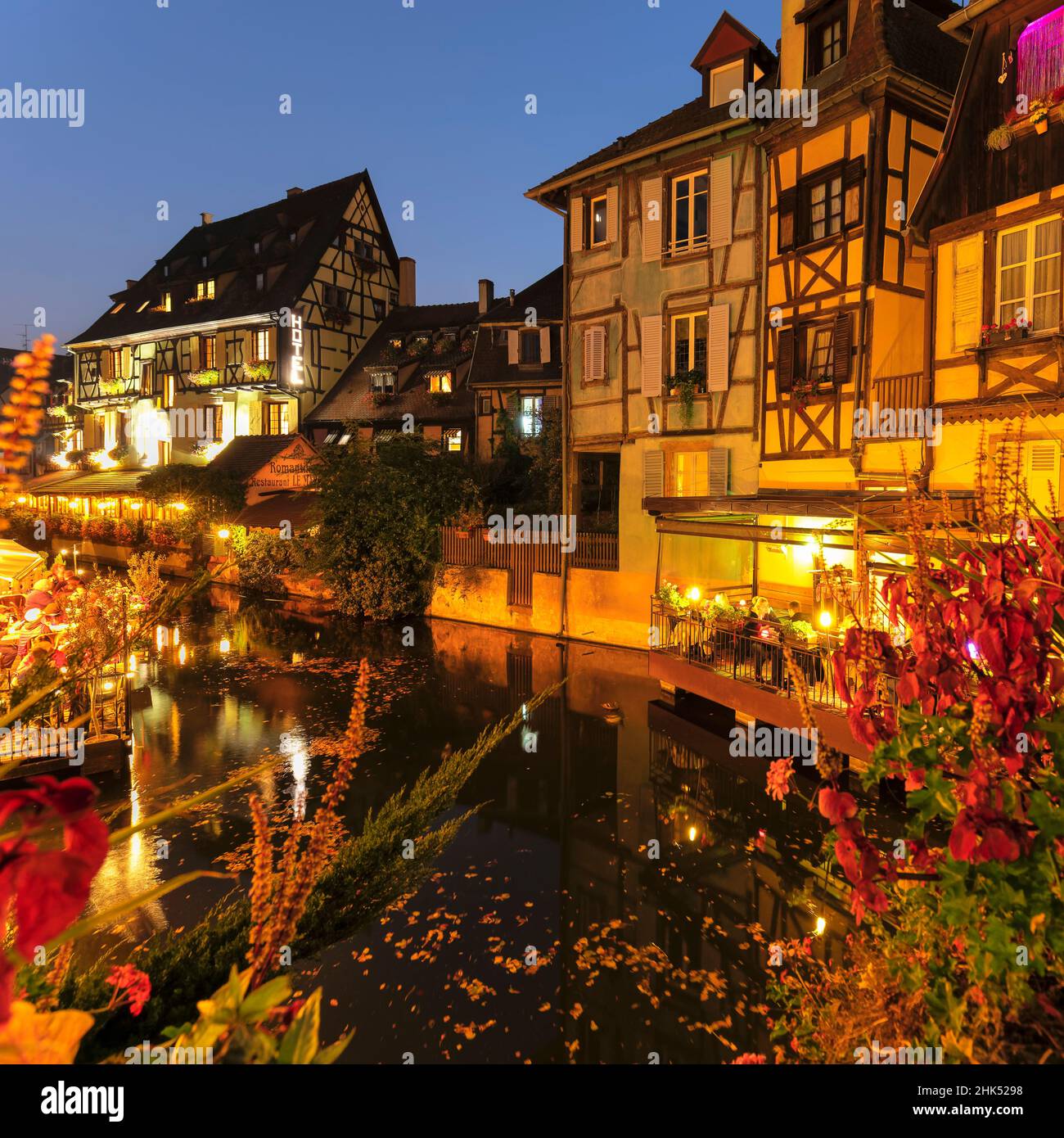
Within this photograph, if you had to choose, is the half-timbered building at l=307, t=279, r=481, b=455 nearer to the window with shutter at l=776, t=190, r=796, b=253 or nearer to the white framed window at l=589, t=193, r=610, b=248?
the white framed window at l=589, t=193, r=610, b=248

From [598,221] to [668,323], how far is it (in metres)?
3.87

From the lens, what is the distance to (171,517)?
3180 centimetres

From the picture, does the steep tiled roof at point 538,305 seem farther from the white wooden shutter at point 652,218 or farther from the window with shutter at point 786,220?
the window with shutter at point 786,220

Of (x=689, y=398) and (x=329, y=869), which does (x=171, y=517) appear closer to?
(x=689, y=398)

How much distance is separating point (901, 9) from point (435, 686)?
56.3 ft

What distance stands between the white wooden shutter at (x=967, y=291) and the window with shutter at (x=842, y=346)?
2.18 m

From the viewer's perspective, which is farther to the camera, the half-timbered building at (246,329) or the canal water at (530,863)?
the half-timbered building at (246,329)

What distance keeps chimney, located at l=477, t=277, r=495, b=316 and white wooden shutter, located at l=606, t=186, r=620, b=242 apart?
577 inches

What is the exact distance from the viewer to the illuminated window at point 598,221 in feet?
65.4

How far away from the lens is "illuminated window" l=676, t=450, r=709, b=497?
1847 centimetres

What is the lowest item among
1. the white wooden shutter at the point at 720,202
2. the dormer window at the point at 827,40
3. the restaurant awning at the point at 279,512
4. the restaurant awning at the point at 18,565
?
the restaurant awning at the point at 18,565
